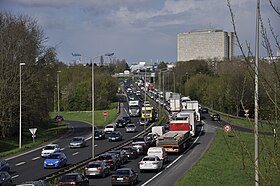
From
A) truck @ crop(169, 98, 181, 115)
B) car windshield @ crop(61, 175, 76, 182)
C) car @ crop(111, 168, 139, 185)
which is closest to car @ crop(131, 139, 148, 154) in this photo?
car @ crop(111, 168, 139, 185)

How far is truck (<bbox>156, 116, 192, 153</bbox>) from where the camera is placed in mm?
49562

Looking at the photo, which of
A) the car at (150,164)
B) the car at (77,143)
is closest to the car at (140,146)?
the car at (77,143)

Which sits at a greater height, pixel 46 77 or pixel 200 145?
pixel 46 77

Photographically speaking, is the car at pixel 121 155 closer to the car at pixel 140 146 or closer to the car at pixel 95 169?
the car at pixel 140 146

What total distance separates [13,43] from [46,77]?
7.37m

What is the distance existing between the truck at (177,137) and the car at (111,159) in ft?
31.3

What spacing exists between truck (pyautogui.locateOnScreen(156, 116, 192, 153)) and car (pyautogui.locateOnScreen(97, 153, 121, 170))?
955cm

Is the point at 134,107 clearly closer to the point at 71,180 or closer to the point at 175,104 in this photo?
the point at 175,104

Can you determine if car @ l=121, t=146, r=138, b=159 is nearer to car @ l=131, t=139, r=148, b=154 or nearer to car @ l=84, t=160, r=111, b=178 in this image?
car @ l=131, t=139, r=148, b=154

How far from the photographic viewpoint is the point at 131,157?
4756cm

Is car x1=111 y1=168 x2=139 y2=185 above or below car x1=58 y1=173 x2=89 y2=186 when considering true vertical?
below

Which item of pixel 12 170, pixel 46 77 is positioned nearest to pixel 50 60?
pixel 46 77

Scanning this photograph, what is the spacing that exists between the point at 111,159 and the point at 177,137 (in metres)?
12.4

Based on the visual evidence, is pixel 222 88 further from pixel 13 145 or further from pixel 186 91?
pixel 13 145
